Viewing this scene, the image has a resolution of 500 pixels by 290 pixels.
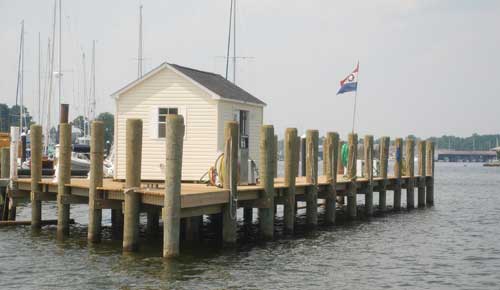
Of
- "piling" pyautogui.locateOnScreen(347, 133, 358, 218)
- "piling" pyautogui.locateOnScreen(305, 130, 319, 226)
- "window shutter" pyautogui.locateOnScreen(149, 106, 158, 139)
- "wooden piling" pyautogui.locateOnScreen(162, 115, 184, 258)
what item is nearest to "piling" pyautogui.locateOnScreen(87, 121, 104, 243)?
"wooden piling" pyautogui.locateOnScreen(162, 115, 184, 258)

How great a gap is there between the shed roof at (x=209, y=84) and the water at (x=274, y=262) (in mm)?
4885

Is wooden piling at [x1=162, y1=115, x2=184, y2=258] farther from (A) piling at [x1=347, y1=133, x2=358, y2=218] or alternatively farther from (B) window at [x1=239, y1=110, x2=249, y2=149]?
(A) piling at [x1=347, y1=133, x2=358, y2=218]

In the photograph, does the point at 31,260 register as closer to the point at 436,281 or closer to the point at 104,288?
the point at 104,288

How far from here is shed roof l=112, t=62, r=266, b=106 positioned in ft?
81.8

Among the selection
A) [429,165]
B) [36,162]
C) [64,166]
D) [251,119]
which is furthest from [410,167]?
[64,166]

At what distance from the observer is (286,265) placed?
1978 cm

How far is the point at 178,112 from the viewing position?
24.9 metres

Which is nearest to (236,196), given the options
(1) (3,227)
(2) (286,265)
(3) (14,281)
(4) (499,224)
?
(2) (286,265)

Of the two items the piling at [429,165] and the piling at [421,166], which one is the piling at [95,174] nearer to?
the piling at [421,166]

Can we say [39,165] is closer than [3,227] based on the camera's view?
Yes

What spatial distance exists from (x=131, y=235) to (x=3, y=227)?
8.77 meters

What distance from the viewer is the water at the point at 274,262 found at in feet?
57.6

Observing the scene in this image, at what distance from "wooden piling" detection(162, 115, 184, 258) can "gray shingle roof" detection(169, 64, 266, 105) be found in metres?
6.42

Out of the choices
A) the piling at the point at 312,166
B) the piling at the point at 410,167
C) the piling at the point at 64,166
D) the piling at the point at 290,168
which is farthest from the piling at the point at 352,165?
the piling at the point at 64,166
